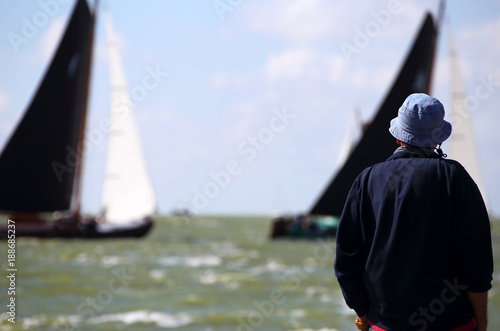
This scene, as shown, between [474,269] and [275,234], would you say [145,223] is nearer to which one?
[275,234]

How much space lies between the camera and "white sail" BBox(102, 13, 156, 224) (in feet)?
123

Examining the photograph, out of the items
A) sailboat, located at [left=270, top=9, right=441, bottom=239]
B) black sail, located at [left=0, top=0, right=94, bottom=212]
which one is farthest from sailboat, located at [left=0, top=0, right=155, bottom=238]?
sailboat, located at [left=270, top=9, right=441, bottom=239]

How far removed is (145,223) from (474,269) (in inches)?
1530

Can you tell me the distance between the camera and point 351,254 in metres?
2.49

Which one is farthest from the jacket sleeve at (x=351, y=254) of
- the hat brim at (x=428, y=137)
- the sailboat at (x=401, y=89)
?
the sailboat at (x=401, y=89)

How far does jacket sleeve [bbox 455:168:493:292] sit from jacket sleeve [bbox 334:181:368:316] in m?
0.36

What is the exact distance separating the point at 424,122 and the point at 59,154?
32752 mm

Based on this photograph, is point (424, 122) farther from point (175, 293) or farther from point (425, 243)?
point (175, 293)

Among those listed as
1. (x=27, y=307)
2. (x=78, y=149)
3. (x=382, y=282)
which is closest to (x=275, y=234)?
(x=78, y=149)

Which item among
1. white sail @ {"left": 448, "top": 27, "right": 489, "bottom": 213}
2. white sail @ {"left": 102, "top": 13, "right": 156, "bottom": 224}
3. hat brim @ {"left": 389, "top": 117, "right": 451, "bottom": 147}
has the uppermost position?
hat brim @ {"left": 389, "top": 117, "right": 451, "bottom": 147}

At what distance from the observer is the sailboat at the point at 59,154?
1293 inches

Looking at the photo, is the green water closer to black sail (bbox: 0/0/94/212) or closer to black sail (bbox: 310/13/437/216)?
black sail (bbox: 310/13/437/216)

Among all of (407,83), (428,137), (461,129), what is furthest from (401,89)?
(428,137)

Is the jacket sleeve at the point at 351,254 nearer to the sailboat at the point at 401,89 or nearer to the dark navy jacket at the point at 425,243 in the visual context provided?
the dark navy jacket at the point at 425,243
